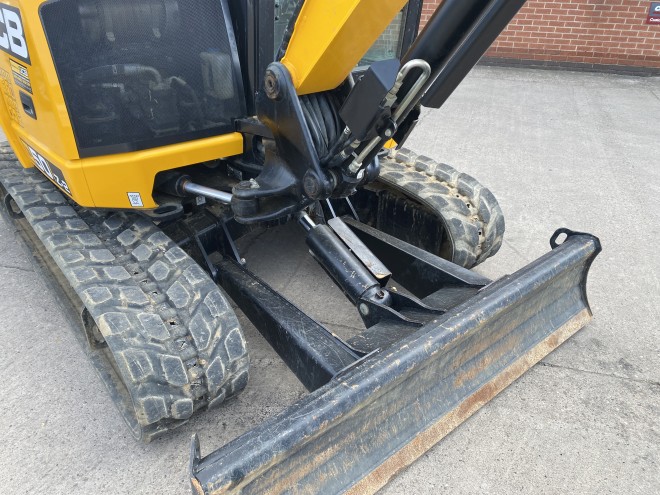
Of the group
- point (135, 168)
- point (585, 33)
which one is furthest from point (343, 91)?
point (585, 33)

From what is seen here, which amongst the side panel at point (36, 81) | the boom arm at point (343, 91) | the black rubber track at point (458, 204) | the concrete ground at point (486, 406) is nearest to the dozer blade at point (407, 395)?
the concrete ground at point (486, 406)

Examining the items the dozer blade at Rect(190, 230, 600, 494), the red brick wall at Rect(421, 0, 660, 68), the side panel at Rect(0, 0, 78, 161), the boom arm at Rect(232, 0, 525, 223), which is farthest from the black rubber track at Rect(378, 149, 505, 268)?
the red brick wall at Rect(421, 0, 660, 68)

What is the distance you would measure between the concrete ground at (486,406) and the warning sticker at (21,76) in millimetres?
1169

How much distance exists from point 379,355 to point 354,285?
56 centimetres

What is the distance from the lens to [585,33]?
8.81 m

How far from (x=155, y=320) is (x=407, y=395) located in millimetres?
1001

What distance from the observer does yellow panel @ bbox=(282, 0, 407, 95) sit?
192 cm

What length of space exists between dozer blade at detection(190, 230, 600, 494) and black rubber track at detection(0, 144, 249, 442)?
1.70 feet

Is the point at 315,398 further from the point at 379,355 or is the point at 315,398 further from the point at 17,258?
the point at 17,258

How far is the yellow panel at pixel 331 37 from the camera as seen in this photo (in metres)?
1.92

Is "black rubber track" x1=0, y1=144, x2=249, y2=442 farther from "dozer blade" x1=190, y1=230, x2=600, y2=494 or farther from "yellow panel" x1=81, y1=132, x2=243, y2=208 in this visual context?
"dozer blade" x1=190, y1=230, x2=600, y2=494

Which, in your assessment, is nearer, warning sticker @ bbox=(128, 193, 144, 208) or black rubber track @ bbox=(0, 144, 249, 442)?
black rubber track @ bbox=(0, 144, 249, 442)

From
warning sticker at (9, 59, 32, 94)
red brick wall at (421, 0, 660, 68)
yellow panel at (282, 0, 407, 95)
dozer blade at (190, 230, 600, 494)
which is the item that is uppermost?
yellow panel at (282, 0, 407, 95)

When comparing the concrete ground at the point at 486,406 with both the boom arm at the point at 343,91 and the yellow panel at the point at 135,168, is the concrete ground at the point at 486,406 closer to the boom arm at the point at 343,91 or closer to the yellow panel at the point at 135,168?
the yellow panel at the point at 135,168
